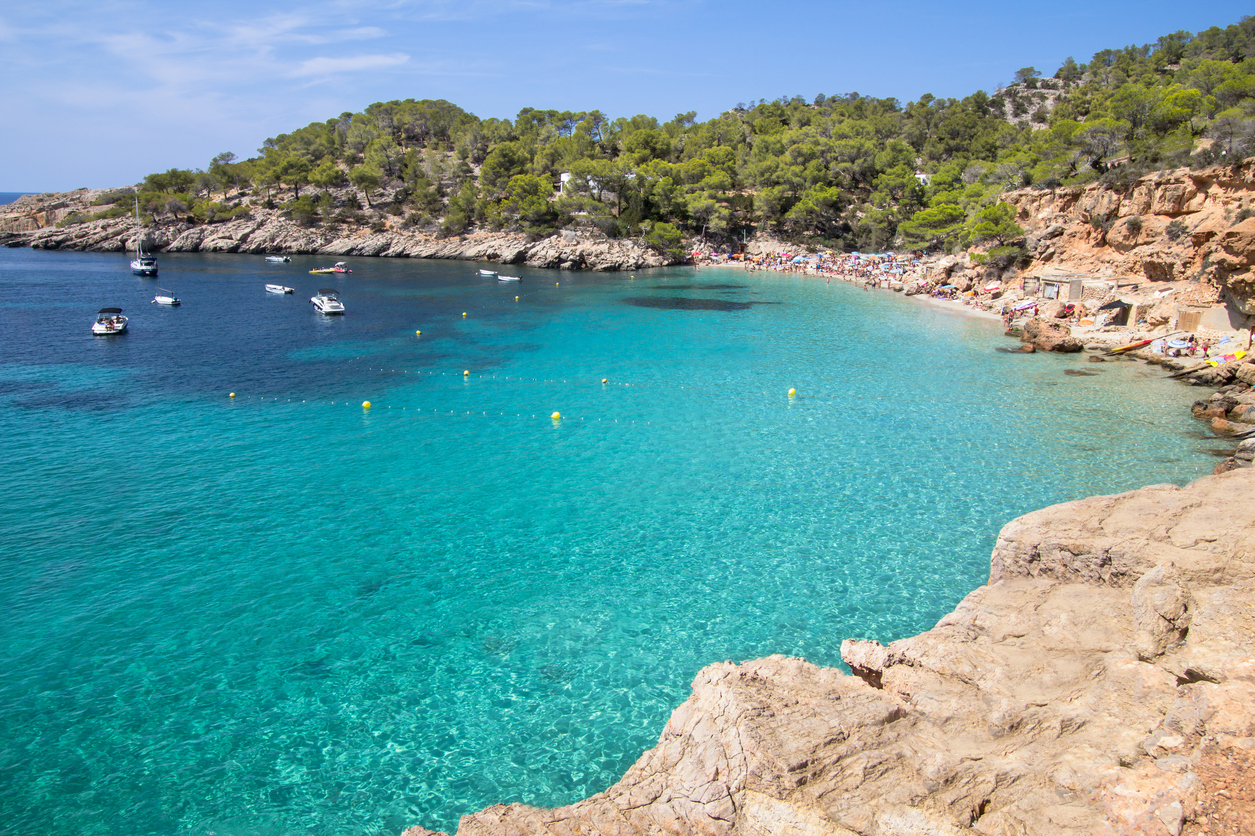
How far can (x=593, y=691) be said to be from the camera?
10.9m

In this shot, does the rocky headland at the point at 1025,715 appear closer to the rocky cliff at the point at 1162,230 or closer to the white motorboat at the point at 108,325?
the rocky cliff at the point at 1162,230

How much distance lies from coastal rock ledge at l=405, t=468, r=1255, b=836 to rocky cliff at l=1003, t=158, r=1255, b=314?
87.8 feet

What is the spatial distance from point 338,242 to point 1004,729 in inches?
3522

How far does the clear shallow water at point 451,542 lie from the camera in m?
9.57

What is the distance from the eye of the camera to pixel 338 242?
3263 inches

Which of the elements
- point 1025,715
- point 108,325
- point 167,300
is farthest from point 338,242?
point 1025,715

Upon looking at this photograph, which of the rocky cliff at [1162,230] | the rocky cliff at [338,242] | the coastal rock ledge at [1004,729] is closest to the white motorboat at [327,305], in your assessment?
the rocky cliff at [338,242]

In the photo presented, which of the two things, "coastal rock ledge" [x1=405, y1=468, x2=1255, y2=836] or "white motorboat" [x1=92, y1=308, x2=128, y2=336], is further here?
"white motorboat" [x1=92, y1=308, x2=128, y2=336]

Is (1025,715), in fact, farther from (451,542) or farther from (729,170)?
(729,170)

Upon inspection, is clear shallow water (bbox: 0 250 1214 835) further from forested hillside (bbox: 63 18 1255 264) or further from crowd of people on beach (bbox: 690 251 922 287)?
forested hillside (bbox: 63 18 1255 264)

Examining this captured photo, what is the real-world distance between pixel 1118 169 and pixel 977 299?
10.8m

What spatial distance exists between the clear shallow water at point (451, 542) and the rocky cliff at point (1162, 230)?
625 cm

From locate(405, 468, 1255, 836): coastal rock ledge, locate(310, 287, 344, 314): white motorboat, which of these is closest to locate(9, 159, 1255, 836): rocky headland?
locate(405, 468, 1255, 836): coastal rock ledge

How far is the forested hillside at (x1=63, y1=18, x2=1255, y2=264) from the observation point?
59.5m
